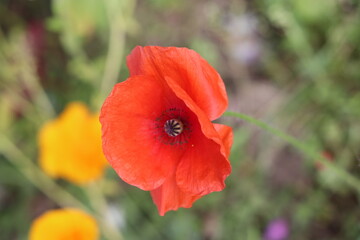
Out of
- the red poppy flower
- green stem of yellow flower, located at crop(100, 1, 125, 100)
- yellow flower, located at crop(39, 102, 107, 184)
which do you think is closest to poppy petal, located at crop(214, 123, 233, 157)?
the red poppy flower

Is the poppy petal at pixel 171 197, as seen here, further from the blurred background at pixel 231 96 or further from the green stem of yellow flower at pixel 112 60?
the green stem of yellow flower at pixel 112 60

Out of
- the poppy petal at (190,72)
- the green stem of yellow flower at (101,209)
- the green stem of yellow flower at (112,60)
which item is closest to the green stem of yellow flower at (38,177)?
the green stem of yellow flower at (101,209)

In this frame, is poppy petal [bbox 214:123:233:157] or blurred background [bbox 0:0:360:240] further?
blurred background [bbox 0:0:360:240]

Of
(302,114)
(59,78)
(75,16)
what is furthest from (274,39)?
(59,78)

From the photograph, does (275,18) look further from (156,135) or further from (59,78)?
(59,78)

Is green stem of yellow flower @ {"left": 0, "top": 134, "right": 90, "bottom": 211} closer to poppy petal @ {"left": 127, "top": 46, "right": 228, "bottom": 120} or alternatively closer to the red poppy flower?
the red poppy flower

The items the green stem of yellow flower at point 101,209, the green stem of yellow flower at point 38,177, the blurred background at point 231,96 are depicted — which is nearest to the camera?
the blurred background at point 231,96

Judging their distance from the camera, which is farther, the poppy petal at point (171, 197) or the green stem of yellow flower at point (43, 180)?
the green stem of yellow flower at point (43, 180)
